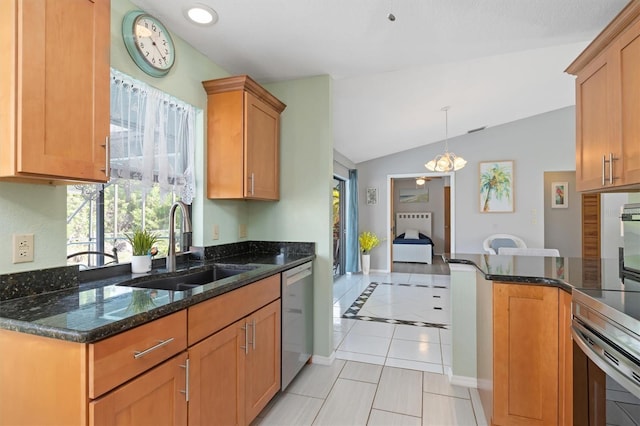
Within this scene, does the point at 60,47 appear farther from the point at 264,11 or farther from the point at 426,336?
the point at 426,336

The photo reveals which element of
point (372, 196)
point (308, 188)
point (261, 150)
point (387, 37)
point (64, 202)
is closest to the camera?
point (64, 202)

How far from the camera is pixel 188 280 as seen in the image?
6.44 ft

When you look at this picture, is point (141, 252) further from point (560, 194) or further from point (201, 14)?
point (560, 194)

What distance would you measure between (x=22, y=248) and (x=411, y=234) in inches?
338

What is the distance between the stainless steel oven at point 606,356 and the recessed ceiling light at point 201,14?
238cm

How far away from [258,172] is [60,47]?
1.43 metres

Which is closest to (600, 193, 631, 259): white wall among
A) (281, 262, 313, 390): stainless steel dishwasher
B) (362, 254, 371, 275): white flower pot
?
(362, 254, 371, 275): white flower pot

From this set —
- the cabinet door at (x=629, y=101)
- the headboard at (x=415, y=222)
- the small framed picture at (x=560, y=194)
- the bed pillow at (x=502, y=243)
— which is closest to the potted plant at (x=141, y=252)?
the cabinet door at (x=629, y=101)

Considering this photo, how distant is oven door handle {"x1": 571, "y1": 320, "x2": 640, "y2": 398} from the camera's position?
3.40ft

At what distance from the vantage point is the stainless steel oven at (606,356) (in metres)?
1.05

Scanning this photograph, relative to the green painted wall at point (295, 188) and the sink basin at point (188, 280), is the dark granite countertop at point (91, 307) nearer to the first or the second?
the sink basin at point (188, 280)

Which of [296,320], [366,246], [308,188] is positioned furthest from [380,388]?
[366,246]

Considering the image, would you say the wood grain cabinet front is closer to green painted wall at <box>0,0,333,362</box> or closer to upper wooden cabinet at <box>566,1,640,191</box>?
green painted wall at <box>0,0,333,362</box>

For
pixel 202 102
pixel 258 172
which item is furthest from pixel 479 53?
pixel 202 102
